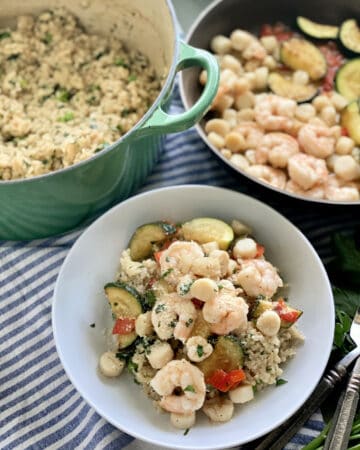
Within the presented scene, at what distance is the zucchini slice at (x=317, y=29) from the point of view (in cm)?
179

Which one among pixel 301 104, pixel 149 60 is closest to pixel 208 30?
pixel 149 60

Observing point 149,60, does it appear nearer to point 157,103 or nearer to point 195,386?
point 157,103

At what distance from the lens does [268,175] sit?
60.1 inches

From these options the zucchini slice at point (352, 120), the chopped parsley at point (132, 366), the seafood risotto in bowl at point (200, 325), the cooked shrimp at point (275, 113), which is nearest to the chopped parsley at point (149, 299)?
the seafood risotto in bowl at point (200, 325)

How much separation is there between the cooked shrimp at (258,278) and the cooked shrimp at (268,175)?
8.8 inches

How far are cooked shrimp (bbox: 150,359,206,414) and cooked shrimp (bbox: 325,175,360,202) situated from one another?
0.52 m

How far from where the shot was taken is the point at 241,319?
1.24 m

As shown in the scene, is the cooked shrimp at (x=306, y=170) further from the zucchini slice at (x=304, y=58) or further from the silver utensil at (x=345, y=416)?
Result: the silver utensil at (x=345, y=416)

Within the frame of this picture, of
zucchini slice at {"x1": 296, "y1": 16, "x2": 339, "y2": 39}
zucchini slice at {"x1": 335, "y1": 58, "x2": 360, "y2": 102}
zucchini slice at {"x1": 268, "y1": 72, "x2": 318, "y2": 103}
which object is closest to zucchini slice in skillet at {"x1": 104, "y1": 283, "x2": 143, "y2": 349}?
zucchini slice at {"x1": 268, "y1": 72, "x2": 318, "y2": 103}

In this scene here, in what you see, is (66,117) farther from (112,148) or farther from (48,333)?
(48,333)

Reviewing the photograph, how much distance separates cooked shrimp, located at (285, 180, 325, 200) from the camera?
1505 mm

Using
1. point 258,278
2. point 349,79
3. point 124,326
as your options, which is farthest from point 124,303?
point 349,79

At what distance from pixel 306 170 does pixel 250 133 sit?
0.59ft

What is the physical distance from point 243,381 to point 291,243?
319 mm
